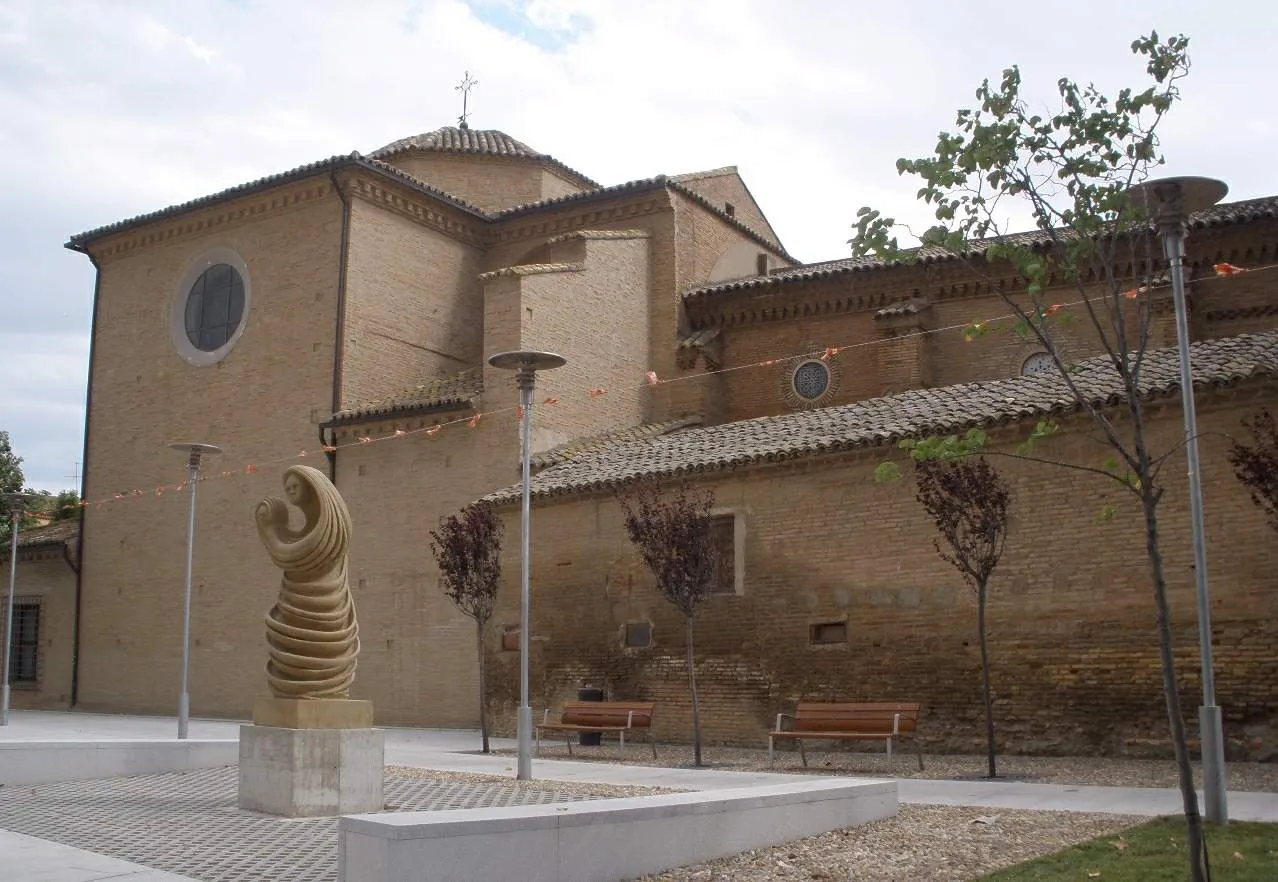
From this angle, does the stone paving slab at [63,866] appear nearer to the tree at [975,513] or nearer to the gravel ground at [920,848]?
the gravel ground at [920,848]

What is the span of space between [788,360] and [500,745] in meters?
9.19

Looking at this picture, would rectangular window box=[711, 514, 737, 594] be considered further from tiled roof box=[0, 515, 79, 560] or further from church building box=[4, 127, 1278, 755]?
tiled roof box=[0, 515, 79, 560]

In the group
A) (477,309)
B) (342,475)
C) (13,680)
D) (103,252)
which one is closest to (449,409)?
(342,475)

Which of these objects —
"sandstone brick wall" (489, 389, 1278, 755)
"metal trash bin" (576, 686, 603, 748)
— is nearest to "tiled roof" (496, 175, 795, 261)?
"sandstone brick wall" (489, 389, 1278, 755)

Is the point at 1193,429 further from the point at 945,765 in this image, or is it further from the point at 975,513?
the point at 945,765

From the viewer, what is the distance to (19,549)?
27688 millimetres

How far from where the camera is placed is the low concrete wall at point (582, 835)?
602 cm

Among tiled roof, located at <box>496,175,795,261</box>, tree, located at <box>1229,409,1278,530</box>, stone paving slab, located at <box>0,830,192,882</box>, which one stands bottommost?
stone paving slab, located at <box>0,830,192,882</box>

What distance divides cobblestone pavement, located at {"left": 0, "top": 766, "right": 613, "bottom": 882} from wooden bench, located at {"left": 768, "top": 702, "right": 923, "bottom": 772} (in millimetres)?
3774

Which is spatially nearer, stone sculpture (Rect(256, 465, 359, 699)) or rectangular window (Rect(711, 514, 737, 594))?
stone sculpture (Rect(256, 465, 359, 699))

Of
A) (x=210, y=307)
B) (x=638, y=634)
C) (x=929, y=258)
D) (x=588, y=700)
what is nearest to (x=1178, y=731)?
(x=638, y=634)

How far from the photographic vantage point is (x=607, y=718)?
53.0 feet

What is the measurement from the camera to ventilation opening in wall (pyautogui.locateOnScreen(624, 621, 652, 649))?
1752 cm

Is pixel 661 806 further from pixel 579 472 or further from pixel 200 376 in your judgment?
pixel 200 376
